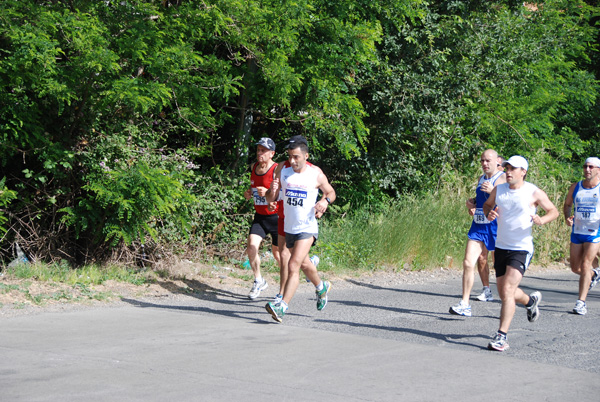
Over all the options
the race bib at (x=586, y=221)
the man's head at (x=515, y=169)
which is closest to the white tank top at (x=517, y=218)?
the man's head at (x=515, y=169)

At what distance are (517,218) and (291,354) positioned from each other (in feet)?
8.79

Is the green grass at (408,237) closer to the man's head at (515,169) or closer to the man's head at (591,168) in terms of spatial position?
the man's head at (591,168)

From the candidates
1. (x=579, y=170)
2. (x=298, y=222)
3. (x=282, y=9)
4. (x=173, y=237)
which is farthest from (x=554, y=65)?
(x=298, y=222)

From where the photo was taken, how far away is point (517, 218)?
7.02 m

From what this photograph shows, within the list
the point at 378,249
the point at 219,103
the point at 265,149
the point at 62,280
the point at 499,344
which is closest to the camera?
the point at 499,344

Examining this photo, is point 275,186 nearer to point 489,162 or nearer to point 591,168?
point 489,162

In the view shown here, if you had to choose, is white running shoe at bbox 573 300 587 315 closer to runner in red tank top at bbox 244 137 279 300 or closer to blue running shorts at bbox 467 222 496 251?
blue running shorts at bbox 467 222 496 251

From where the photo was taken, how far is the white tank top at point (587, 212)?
9.47 metres

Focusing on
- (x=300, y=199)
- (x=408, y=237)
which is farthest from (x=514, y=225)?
(x=408, y=237)

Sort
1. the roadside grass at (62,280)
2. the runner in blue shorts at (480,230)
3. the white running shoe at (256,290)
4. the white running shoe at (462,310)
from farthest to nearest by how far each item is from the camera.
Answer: the white running shoe at (256,290), the runner in blue shorts at (480,230), the white running shoe at (462,310), the roadside grass at (62,280)

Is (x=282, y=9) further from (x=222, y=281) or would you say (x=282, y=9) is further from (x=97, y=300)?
(x=97, y=300)

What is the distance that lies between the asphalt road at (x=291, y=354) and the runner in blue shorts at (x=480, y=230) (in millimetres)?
365

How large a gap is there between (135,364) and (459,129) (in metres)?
12.3

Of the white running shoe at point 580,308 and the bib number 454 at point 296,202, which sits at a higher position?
the bib number 454 at point 296,202
